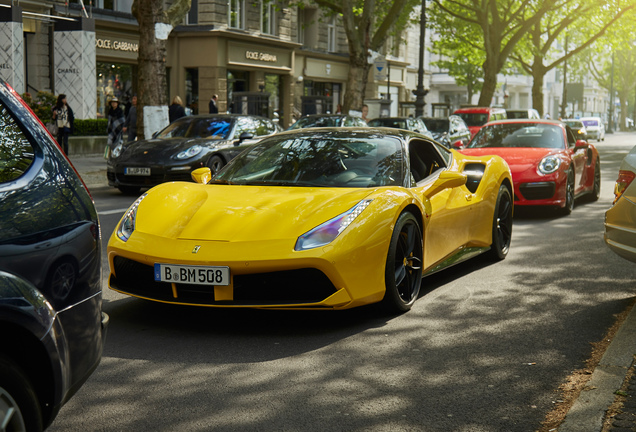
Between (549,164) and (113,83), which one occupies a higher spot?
(113,83)

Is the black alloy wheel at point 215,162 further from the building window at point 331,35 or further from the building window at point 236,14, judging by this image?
the building window at point 331,35

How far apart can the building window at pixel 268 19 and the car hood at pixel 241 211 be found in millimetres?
32296

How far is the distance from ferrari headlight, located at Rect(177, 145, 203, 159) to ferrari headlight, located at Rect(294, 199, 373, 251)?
362 inches

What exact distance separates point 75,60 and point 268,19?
13457 millimetres

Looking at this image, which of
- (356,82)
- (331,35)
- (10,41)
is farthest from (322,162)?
(331,35)

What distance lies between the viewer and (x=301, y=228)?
5.17 metres

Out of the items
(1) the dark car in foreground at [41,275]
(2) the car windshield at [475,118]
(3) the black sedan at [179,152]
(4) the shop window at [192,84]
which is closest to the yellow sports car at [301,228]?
(1) the dark car in foreground at [41,275]

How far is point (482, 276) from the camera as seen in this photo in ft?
23.8

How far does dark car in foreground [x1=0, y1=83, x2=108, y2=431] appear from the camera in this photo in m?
2.69

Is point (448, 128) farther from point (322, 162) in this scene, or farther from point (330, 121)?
point (322, 162)

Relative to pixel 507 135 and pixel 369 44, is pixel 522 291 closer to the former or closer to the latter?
pixel 507 135

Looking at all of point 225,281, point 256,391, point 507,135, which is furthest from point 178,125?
point 256,391

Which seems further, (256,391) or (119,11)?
(119,11)

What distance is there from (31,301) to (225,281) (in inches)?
89.9
